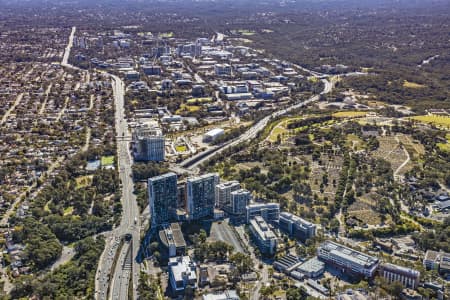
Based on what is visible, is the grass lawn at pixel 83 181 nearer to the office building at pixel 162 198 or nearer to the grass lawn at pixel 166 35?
the office building at pixel 162 198

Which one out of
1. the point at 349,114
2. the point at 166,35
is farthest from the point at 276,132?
the point at 166,35

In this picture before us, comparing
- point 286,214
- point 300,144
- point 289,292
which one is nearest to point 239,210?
point 286,214

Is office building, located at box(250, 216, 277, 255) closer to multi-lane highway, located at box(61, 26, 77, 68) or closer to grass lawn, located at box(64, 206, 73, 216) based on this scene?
grass lawn, located at box(64, 206, 73, 216)

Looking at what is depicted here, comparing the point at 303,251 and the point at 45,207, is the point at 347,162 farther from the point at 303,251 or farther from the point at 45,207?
the point at 45,207

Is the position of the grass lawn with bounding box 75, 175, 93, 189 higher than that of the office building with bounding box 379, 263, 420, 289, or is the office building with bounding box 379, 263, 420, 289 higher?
the office building with bounding box 379, 263, 420, 289

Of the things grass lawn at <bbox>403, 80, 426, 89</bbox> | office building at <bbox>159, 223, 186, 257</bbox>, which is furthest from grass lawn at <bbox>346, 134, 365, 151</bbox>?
grass lawn at <bbox>403, 80, 426, 89</bbox>

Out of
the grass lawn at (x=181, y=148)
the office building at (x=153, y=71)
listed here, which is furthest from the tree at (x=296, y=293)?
the office building at (x=153, y=71)
